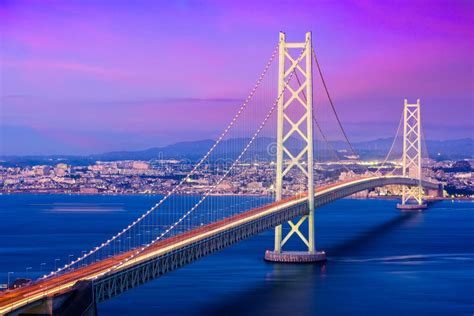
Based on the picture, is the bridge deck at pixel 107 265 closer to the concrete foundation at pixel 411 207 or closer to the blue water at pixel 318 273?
the blue water at pixel 318 273

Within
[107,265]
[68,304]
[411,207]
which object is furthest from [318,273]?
[411,207]

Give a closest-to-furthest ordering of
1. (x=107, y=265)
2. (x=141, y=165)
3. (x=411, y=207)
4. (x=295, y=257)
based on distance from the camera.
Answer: (x=107, y=265) → (x=295, y=257) → (x=411, y=207) → (x=141, y=165)

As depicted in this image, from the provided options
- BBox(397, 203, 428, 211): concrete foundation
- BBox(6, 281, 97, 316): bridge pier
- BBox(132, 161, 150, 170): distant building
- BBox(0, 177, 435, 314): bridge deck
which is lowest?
BBox(6, 281, 97, 316): bridge pier

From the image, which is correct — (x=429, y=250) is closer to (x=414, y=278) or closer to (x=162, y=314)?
(x=414, y=278)

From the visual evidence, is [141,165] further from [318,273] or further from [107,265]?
[107,265]

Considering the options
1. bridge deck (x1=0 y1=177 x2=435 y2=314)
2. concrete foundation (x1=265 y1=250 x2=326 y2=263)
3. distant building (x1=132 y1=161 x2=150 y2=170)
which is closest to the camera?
bridge deck (x1=0 y1=177 x2=435 y2=314)

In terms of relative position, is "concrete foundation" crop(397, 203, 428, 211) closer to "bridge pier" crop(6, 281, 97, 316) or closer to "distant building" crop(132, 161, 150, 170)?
"bridge pier" crop(6, 281, 97, 316)

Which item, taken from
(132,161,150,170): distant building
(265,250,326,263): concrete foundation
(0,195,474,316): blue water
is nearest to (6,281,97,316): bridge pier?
(0,195,474,316): blue water

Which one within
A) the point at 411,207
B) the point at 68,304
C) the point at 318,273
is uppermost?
the point at 411,207

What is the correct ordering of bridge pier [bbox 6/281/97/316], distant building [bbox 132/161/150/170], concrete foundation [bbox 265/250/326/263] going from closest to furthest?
bridge pier [bbox 6/281/97/316]
concrete foundation [bbox 265/250/326/263]
distant building [bbox 132/161/150/170]

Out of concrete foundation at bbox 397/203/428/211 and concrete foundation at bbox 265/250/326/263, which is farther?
concrete foundation at bbox 397/203/428/211
